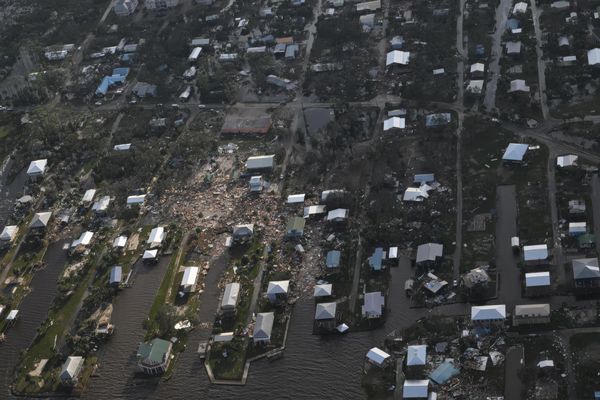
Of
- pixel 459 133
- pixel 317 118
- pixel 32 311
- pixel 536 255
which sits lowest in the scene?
pixel 32 311

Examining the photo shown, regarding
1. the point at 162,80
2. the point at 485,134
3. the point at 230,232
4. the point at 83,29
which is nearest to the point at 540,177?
the point at 485,134

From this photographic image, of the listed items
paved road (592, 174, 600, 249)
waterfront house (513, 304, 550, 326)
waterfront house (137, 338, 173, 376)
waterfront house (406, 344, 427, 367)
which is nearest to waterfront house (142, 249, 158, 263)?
waterfront house (137, 338, 173, 376)

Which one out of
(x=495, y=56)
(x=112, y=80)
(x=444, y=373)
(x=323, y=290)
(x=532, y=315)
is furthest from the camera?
(x=112, y=80)

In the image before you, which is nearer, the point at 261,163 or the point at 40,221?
the point at 40,221

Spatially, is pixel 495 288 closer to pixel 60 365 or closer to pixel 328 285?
pixel 328 285

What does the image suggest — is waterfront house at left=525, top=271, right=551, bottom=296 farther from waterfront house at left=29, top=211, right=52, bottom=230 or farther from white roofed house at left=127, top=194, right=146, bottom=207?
waterfront house at left=29, top=211, right=52, bottom=230

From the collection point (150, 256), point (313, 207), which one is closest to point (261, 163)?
point (313, 207)

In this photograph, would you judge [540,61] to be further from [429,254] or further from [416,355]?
[416,355]
